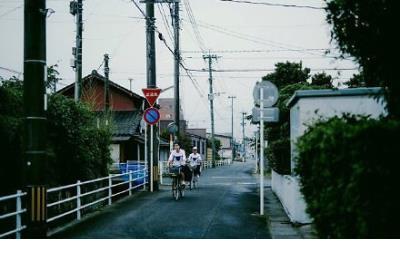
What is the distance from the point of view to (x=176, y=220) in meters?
10.3

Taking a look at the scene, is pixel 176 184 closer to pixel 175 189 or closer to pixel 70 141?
pixel 175 189

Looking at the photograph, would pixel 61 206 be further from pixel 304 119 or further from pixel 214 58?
pixel 214 58

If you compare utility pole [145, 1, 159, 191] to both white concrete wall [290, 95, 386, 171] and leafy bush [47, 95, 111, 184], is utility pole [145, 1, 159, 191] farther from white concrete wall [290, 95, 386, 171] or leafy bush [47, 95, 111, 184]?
white concrete wall [290, 95, 386, 171]

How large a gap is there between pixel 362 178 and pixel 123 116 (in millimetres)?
33300

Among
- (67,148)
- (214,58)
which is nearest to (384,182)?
(67,148)

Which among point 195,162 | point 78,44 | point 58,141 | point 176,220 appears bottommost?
point 176,220

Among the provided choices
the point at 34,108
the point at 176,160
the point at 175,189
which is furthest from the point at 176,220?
the point at 176,160

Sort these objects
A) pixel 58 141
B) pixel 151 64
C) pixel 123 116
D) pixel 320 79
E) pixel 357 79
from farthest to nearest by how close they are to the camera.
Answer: pixel 123 116 → pixel 320 79 → pixel 151 64 → pixel 58 141 → pixel 357 79

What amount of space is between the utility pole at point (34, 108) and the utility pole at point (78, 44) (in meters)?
11.5

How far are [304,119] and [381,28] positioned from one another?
3.93 meters

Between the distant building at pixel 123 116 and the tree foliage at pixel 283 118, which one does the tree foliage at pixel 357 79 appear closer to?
the tree foliage at pixel 283 118

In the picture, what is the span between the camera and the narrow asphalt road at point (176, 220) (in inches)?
344

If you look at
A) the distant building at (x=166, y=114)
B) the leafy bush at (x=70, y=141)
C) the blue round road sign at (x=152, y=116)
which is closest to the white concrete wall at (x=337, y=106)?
the leafy bush at (x=70, y=141)

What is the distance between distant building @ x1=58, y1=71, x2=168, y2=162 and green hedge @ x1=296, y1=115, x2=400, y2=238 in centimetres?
2852
